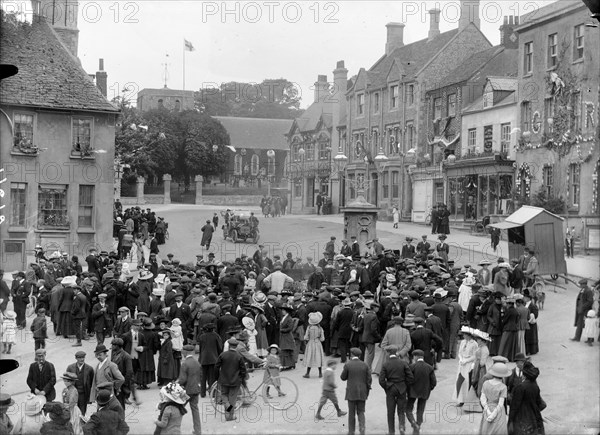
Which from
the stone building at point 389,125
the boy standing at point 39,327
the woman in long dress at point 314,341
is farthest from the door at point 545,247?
the stone building at point 389,125

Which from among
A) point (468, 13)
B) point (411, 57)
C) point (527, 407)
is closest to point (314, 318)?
point (527, 407)

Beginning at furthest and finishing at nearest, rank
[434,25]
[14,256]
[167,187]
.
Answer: [434,25] → [167,187] → [14,256]

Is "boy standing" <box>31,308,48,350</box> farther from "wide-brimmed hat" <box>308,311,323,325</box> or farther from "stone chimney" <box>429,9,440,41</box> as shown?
"stone chimney" <box>429,9,440,41</box>

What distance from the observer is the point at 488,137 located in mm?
42625

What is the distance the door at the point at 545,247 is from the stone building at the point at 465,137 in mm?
13386

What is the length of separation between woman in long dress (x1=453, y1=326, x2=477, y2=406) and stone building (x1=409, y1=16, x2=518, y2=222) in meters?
25.4

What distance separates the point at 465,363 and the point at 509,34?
37635mm

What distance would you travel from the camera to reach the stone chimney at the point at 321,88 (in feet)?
157

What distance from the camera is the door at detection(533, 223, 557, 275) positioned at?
82.4ft

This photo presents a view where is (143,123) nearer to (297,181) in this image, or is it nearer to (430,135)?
(297,181)

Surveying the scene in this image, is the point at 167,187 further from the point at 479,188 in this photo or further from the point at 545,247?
the point at 545,247

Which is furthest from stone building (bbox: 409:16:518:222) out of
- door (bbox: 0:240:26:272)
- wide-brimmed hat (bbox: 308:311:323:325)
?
wide-brimmed hat (bbox: 308:311:323:325)

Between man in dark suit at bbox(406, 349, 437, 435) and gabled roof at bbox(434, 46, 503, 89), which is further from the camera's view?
gabled roof at bbox(434, 46, 503, 89)

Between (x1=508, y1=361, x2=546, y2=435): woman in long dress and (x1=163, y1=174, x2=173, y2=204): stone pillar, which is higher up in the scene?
(x1=163, y1=174, x2=173, y2=204): stone pillar
